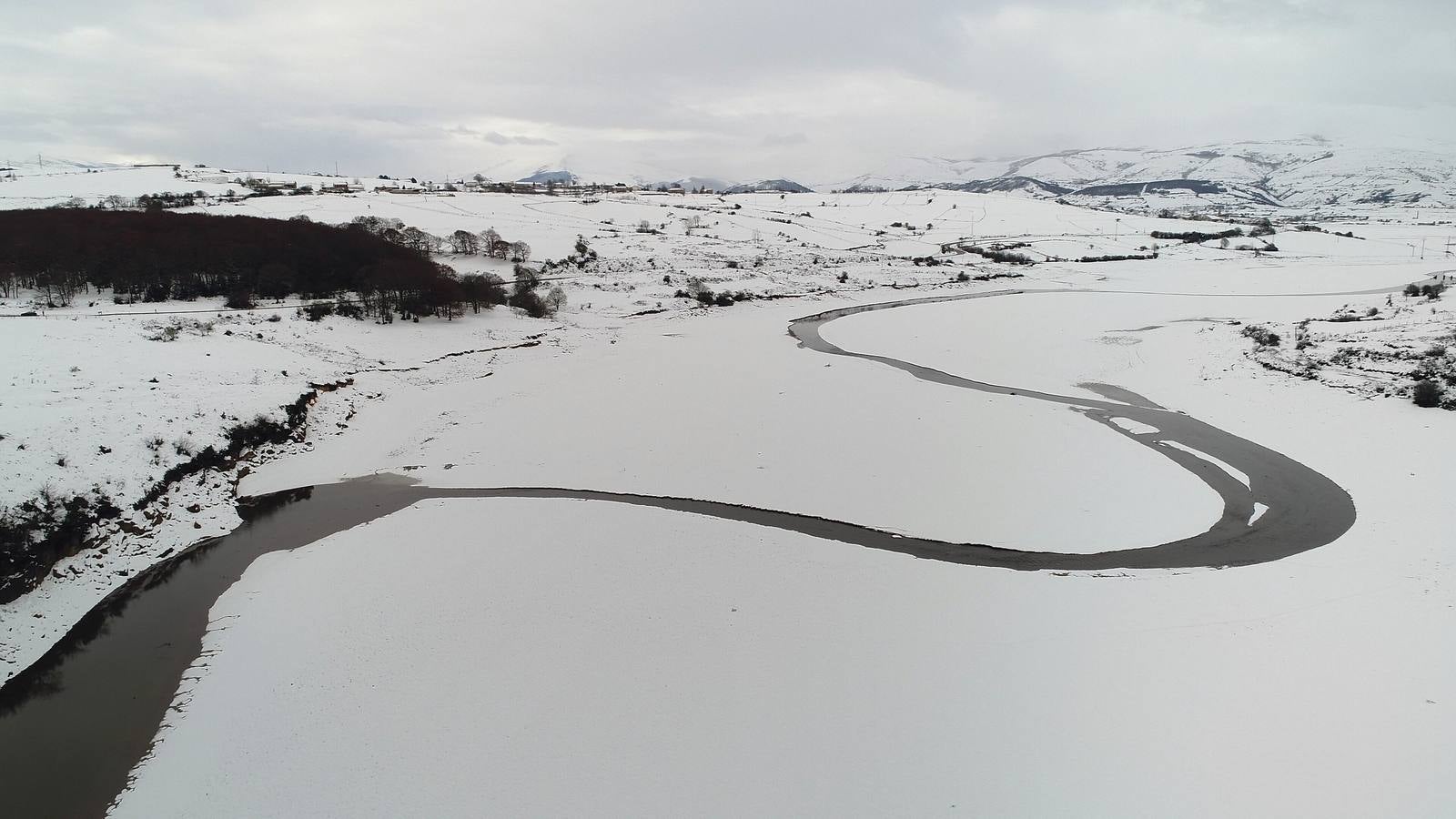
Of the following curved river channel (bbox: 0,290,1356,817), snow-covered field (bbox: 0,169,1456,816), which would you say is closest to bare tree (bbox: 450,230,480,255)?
snow-covered field (bbox: 0,169,1456,816)

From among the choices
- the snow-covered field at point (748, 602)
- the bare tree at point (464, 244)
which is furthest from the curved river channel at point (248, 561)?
the bare tree at point (464, 244)

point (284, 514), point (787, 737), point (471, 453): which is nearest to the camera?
point (787, 737)

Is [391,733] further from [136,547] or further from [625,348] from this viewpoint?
[625,348]

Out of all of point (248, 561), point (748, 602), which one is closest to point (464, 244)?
point (248, 561)

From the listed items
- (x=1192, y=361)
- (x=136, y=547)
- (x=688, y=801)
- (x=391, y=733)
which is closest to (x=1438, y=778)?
(x=688, y=801)

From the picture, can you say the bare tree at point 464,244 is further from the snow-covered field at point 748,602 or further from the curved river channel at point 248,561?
the curved river channel at point 248,561
